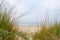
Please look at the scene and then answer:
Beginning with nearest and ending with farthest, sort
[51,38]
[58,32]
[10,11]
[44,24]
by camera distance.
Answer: [10,11], [51,38], [44,24], [58,32]

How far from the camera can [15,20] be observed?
300cm

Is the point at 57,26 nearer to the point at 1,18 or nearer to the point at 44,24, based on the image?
Result: the point at 44,24

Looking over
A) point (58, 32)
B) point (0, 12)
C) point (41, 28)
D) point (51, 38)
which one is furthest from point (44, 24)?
point (0, 12)

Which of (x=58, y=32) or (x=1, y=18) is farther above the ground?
(x=1, y=18)

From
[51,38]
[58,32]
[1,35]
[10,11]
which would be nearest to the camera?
[1,35]

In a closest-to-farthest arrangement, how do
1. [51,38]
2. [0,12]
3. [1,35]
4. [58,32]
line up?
[1,35], [0,12], [51,38], [58,32]

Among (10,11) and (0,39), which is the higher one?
(10,11)

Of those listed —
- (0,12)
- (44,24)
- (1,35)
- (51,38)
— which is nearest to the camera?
(1,35)

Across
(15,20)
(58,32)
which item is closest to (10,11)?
(15,20)

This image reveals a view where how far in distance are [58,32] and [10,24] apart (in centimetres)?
308

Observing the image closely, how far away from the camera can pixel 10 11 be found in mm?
2951

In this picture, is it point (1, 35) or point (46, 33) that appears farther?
point (46, 33)

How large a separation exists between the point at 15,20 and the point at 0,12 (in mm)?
330

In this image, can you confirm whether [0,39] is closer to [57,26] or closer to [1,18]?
[1,18]
